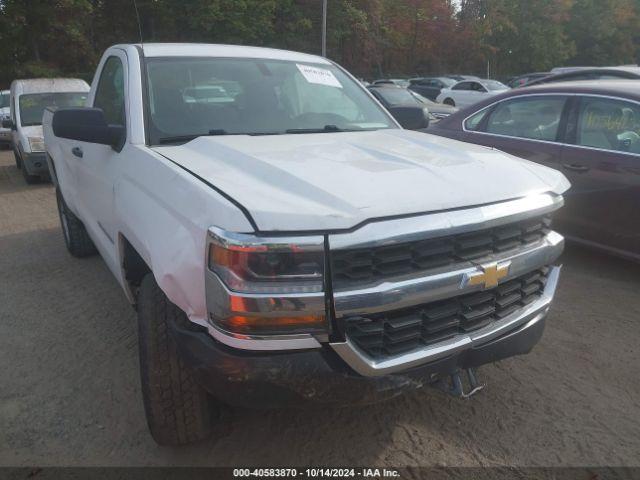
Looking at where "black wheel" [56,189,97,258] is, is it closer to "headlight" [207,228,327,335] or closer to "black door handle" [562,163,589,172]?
"headlight" [207,228,327,335]

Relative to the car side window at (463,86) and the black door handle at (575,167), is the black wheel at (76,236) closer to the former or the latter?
the black door handle at (575,167)

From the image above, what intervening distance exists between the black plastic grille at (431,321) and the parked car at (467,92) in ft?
67.8

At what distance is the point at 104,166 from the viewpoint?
3.16 metres

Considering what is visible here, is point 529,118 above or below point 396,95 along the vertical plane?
above

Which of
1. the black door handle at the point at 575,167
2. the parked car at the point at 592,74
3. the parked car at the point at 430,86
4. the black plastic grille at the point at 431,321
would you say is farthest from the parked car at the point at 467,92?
the black plastic grille at the point at 431,321

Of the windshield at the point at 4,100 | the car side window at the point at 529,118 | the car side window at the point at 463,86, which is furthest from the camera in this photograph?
the car side window at the point at 463,86

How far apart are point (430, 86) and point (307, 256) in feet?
90.4

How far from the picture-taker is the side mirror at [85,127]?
281cm

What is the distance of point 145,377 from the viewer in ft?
7.45

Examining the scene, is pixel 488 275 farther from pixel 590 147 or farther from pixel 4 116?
pixel 4 116

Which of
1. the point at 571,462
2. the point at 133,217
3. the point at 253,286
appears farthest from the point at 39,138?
the point at 571,462

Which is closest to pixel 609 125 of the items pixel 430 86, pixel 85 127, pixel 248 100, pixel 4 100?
pixel 248 100

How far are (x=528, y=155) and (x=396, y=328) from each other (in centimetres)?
357

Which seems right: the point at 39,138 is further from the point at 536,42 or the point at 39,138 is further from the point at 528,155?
the point at 536,42
